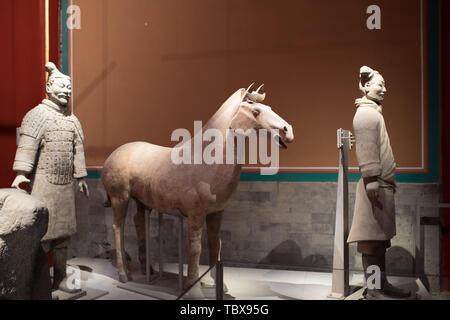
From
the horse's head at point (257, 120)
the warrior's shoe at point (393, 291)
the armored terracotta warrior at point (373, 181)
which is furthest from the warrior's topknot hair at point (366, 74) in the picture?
the warrior's shoe at point (393, 291)

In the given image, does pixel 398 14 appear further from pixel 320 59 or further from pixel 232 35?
pixel 232 35

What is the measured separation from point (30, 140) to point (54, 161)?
0.27m

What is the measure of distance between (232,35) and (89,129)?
2.28 m

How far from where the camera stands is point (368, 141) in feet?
12.0

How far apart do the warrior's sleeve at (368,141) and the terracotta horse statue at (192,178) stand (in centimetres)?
57

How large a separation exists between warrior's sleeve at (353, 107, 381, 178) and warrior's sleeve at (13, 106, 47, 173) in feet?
9.10

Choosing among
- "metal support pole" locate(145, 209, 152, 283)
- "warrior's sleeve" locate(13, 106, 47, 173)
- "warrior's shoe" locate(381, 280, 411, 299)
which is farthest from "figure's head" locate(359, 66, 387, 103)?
"warrior's sleeve" locate(13, 106, 47, 173)

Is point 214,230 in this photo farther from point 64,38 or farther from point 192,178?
point 64,38

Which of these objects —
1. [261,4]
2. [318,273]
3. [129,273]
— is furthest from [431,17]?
[129,273]

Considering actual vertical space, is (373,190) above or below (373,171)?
below

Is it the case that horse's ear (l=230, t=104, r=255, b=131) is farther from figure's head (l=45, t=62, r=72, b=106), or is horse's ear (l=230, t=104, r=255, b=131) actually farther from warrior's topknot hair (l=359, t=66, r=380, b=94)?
figure's head (l=45, t=62, r=72, b=106)

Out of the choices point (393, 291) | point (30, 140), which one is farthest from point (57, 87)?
point (393, 291)

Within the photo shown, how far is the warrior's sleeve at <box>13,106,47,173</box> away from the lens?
3906 mm

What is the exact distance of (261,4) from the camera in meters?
5.27
